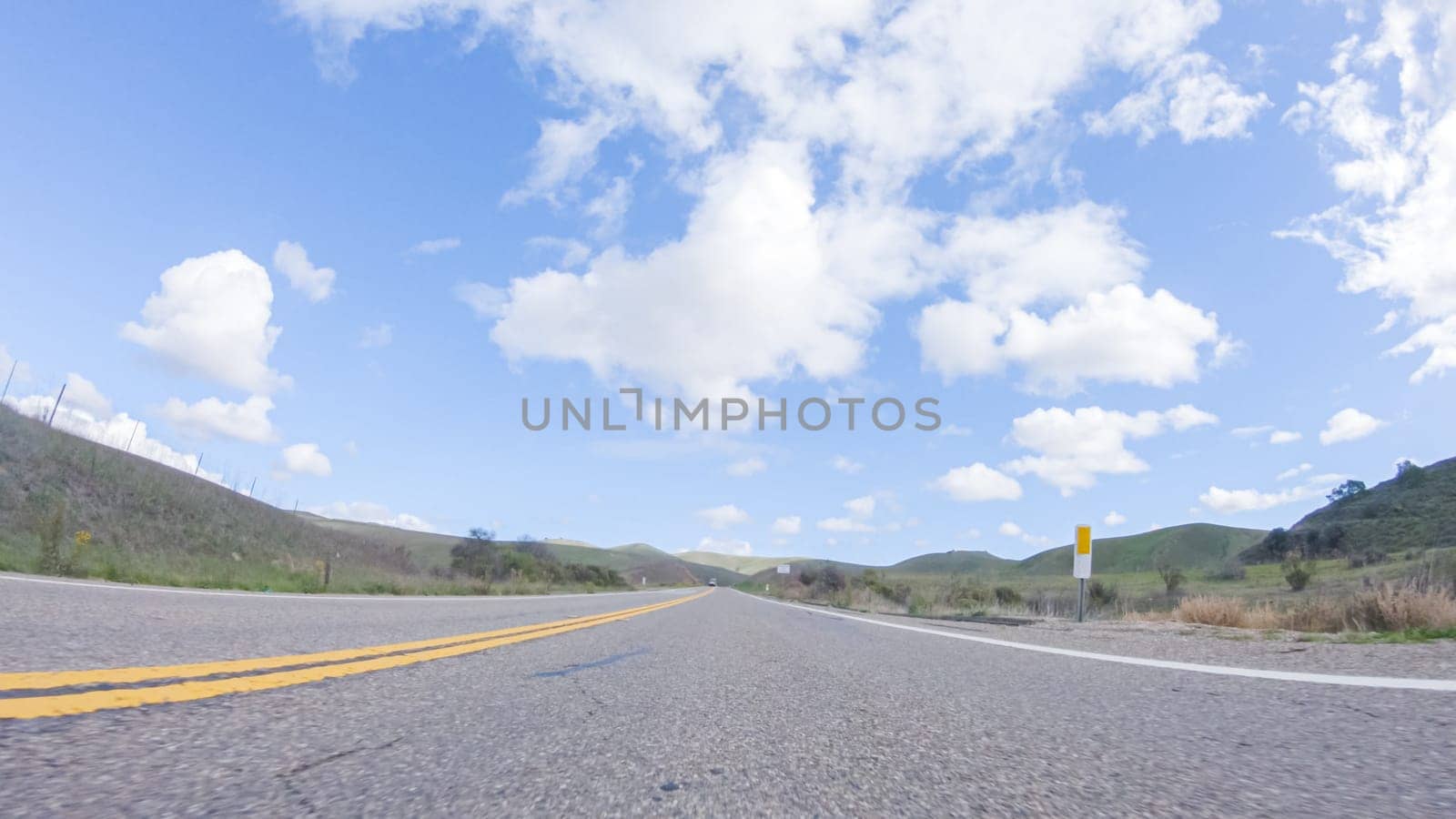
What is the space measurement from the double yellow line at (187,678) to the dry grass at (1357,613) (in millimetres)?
8153

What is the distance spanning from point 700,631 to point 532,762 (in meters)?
6.73

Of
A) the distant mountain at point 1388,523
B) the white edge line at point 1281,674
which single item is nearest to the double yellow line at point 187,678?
the white edge line at point 1281,674

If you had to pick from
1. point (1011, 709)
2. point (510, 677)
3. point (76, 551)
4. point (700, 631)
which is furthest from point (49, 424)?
point (1011, 709)

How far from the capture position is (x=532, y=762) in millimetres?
2104

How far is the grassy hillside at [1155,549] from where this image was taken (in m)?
107

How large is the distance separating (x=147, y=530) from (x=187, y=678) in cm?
3158

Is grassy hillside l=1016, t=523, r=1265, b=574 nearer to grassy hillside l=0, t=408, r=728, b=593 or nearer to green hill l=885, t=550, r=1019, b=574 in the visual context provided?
green hill l=885, t=550, r=1019, b=574

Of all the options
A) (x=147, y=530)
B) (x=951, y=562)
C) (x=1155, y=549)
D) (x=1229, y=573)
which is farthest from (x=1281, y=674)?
(x=951, y=562)

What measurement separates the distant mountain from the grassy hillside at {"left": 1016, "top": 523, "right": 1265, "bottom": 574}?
46.7 meters

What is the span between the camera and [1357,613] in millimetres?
7645

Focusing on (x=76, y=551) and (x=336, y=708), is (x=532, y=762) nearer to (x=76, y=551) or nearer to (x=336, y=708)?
(x=336, y=708)

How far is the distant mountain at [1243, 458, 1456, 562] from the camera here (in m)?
39.0

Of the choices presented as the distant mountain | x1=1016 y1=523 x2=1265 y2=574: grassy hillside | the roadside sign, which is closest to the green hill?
x1=1016 y1=523 x2=1265 y2=574: grassy hillside

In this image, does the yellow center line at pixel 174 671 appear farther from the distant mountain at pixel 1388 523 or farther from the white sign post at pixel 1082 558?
the distant mountain at pixel 1388 523
